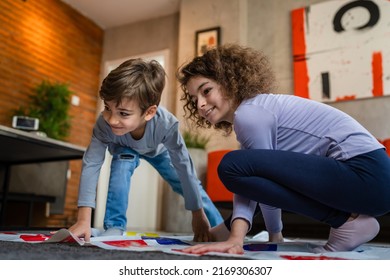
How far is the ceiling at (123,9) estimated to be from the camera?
434 cm

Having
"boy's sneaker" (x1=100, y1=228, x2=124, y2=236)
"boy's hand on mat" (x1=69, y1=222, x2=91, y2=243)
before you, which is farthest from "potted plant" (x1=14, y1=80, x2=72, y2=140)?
"boy's hand on mat" (x1=69, y1=222, x2=91, y2=243)

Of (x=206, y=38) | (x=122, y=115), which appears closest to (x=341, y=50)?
(x=206, y=38)

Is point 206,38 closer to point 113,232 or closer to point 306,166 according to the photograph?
point 113,232

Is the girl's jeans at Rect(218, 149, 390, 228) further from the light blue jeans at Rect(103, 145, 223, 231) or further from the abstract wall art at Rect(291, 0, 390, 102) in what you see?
the abstract wall art at Rect(291, 0, 390, 102)

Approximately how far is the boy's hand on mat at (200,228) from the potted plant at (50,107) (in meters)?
2.57

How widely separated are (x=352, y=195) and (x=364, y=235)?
0.41ft

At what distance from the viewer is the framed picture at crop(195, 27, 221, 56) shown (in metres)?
3.71

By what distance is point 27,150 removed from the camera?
7.40 feet

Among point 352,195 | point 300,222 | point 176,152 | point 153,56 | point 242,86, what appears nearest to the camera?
point 352,195

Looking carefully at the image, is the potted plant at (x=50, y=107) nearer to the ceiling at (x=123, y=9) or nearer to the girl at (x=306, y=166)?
the ceiling at (x=123, y=9)

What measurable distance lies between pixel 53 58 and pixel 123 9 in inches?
39.6

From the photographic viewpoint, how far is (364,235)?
3.22ft
